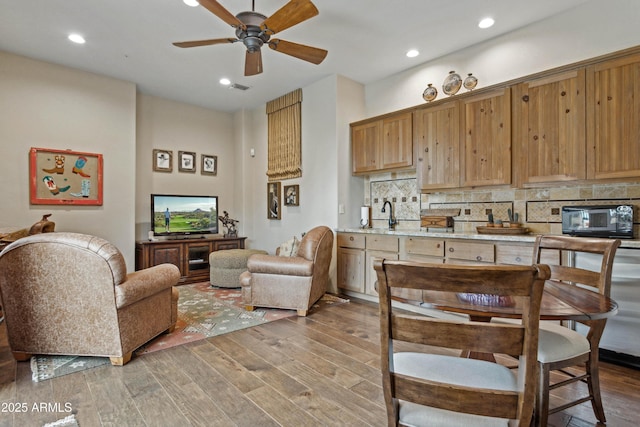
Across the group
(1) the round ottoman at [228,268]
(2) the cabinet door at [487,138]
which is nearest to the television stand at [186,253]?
(1) the round ottoman at [228,268]

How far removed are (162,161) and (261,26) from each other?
3.78 meters

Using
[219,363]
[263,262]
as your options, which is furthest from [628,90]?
[219,363]

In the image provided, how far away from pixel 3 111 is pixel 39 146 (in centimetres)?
51

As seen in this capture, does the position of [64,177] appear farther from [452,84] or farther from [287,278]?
[452,84]

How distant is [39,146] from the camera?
13.9 feet

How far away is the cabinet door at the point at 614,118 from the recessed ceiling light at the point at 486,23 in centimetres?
106

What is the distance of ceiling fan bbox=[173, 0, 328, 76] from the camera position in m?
2.48

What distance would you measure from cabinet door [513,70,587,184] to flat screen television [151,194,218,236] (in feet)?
15.8

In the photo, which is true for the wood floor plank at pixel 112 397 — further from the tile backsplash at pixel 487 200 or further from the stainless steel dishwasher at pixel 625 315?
the tile backsplash at pixel 487 200

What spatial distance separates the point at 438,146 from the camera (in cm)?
383

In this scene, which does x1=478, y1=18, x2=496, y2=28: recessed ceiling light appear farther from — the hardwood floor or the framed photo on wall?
the framed photo on wall

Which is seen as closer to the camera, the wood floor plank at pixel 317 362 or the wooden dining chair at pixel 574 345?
the wooden dining chair at pixel 574 345

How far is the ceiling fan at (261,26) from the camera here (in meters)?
2.48

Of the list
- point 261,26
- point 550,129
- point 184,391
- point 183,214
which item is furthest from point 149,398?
point 183,214
